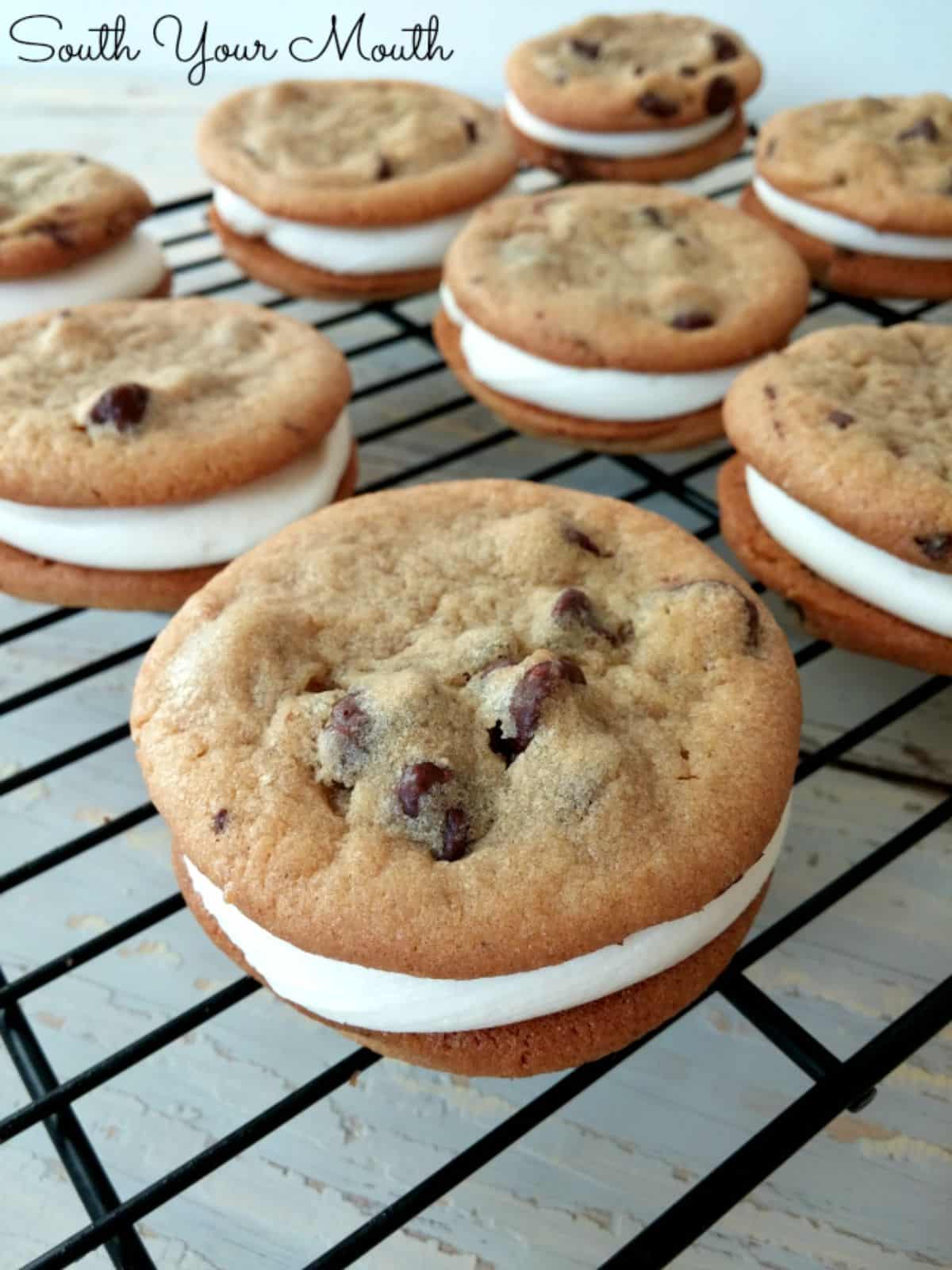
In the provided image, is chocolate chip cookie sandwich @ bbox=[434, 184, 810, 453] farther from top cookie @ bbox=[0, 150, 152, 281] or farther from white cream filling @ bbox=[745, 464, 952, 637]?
top cookie @ bbox=[0, 150, 152, 281]

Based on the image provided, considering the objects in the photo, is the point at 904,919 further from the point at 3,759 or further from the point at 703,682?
the point at 3,759

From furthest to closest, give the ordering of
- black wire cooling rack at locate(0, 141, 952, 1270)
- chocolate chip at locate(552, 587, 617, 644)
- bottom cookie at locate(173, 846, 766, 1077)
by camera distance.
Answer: chocolate chip at locate(552, 587, 617, 644)
bottom cookie at locate(173, 846, 766, 1077)
black wire cooling rack at locate(0, 141, 952, 1270)

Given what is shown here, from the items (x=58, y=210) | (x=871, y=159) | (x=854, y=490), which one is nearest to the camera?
(x=854, y=490)

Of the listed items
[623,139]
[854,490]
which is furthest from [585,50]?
[854,490]

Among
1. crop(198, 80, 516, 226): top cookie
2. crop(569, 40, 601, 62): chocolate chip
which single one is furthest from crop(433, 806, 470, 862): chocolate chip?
crop(569, 40, 601, 62): chocolate chip

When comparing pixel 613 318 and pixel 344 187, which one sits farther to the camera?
pixel 344 187

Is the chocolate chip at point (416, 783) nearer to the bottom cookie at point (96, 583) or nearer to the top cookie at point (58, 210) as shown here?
the bottom cookie at point (96, 583)

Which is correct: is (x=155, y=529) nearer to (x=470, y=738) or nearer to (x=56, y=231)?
(x=470, y=738)

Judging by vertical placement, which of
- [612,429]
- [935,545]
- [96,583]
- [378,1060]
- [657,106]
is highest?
[657,106]
